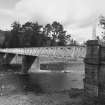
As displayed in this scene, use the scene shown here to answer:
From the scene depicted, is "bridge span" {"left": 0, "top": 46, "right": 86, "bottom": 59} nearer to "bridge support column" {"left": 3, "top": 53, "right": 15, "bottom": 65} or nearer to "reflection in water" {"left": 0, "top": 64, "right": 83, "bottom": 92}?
"reflection in water" {"left": 0, "top": 64, "right": 83, "bottom": 92}

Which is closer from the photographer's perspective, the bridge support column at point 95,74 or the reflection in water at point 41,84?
the bridge support column at point 95,74

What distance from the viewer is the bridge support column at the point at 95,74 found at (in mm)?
14391

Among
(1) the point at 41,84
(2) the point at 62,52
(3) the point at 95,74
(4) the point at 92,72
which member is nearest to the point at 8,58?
(1) the point at 41,84

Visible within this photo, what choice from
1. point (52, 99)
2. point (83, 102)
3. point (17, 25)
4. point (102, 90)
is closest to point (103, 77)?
point (102, 90)

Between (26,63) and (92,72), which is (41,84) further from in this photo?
(26,63)

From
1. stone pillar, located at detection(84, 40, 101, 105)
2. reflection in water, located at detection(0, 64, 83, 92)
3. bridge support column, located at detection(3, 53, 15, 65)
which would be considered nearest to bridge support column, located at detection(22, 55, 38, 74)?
reflection in water, located at detection(0, 64, 83, 92)

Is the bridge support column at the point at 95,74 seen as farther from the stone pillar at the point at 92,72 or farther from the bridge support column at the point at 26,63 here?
the bridge support column at the point at 26,63

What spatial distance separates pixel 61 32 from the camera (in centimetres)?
11881

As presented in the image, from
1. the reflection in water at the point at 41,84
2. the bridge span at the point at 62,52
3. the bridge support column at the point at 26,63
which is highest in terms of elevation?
the bridge span at the point at 62,52

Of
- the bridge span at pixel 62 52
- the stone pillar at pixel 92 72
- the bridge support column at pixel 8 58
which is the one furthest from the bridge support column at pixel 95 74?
the bridge support column at pixel 8 58

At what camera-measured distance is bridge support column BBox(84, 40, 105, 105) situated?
47.2 feet

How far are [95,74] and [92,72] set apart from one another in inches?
15.0

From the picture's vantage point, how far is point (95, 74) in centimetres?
1486

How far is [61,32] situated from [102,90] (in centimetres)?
10601
